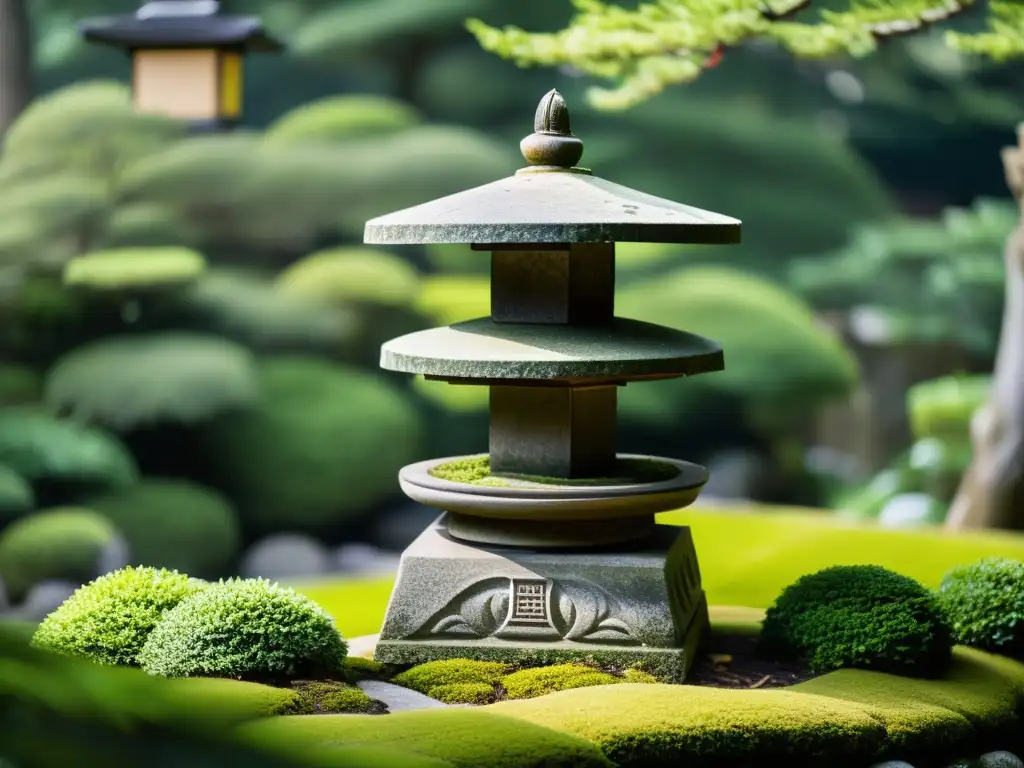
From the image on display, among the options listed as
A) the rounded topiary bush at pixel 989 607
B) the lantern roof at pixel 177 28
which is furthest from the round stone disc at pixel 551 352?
the lantern roof at pixel 177 28

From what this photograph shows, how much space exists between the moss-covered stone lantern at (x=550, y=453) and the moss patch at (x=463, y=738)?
3.26ft

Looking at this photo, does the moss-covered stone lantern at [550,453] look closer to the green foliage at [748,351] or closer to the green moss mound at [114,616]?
the green moss mound at [114,616]

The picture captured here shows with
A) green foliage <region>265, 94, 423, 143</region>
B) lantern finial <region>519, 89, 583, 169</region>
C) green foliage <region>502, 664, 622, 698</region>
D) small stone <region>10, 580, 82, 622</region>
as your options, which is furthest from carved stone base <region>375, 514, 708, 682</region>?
green foliage <region>265, 94, 423, 143</region>

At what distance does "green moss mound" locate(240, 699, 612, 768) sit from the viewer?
13.1 feet

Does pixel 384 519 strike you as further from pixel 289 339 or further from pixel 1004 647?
pixel 1004 647

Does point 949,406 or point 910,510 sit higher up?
point 949,406

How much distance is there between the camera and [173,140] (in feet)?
41.8

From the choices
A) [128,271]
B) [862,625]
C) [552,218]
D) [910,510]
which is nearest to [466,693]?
[862,625]

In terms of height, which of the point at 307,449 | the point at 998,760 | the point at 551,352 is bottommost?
the point at 307,449

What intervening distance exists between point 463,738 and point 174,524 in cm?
784

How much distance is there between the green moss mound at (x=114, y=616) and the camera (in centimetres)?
502

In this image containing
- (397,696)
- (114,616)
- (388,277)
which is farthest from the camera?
(388,277)

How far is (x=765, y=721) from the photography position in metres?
4.45

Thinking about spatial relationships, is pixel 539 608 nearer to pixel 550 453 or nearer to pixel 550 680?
pixel 550 680
